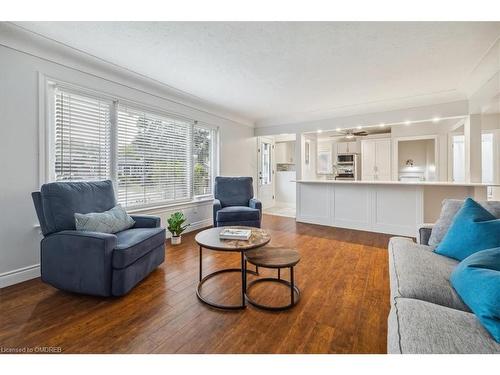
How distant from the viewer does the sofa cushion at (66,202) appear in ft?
7.18

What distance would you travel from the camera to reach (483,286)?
1072 mm

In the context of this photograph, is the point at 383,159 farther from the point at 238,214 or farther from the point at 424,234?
the point at 424,234

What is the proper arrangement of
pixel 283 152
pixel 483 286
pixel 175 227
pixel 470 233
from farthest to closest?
pixel 283 152, pixel 175 227, pixel 470 233, pixel 483 286

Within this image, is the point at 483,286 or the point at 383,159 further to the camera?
the point at 383,159

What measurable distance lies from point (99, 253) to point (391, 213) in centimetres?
445

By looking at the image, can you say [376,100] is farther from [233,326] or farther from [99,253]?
[99,253]

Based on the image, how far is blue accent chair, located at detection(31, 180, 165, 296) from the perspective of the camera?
2027mm

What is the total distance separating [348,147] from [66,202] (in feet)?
24.0

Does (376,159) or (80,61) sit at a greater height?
(80,61)

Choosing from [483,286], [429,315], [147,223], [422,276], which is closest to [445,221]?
[422,276]

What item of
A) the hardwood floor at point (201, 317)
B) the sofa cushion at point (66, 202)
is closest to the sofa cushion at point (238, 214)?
the hardwood floor at point (201, 317)
